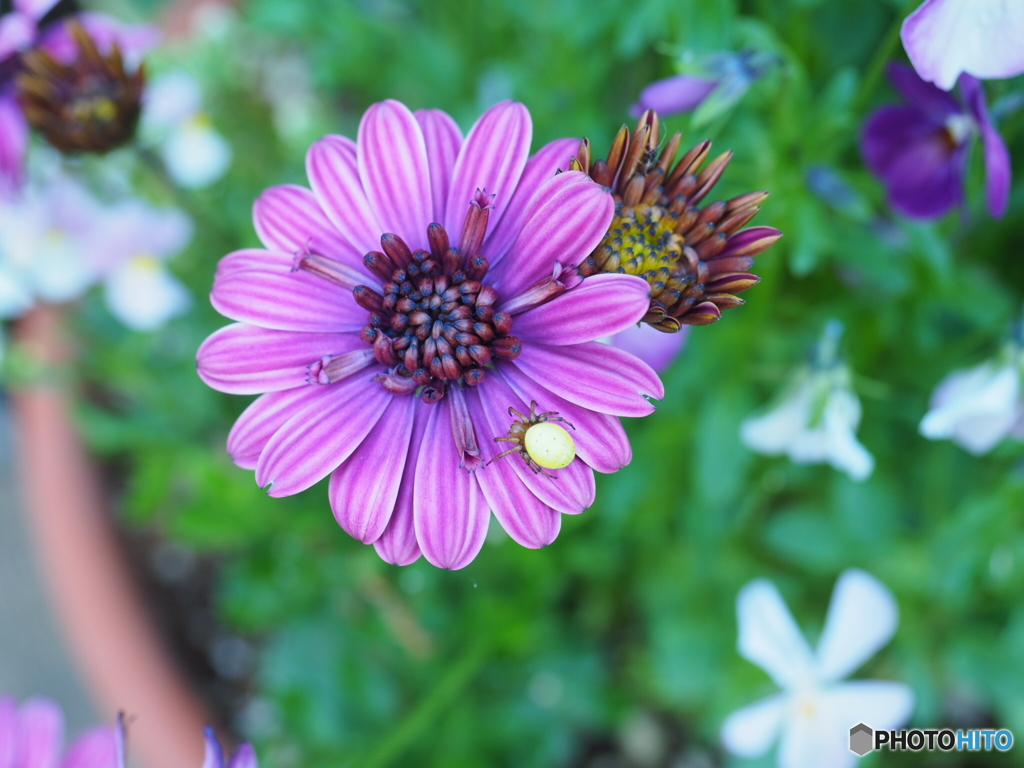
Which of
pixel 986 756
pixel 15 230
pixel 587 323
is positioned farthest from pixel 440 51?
pixel 986 756

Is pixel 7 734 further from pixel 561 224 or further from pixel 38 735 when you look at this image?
pixel 561 224

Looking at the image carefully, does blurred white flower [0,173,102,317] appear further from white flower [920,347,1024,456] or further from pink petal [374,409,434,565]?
white flower [920,347,1024,456]

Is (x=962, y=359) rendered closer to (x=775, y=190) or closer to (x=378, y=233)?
(x=775, y=190)

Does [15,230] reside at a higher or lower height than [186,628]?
higher

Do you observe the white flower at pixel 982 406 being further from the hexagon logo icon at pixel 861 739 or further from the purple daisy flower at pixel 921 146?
the hexagon logo icon at pixel 861 739

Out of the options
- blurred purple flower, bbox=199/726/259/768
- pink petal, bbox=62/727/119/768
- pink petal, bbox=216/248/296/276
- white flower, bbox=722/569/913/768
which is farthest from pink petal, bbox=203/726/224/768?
white flower, bbox=722/569/913/768

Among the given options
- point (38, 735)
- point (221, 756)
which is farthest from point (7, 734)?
point (221, 756)
